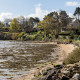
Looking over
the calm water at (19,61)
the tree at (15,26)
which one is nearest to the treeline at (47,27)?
the tree at (15,26)

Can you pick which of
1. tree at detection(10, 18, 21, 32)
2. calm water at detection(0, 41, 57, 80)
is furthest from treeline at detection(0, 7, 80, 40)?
calm water at detection(0, 41, 57, 80)

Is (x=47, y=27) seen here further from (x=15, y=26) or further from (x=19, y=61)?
(x=19, y=61)

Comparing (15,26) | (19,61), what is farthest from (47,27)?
(19,61)

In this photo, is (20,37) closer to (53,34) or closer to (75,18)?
(53,34)

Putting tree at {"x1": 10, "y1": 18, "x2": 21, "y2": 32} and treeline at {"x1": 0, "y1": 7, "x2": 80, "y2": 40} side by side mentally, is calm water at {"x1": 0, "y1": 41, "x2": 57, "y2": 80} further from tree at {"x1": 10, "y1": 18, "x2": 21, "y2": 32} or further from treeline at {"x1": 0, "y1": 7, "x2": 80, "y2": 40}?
tree at {"x1": 10, "y1": 18, "x2": 21, "y2": 32}

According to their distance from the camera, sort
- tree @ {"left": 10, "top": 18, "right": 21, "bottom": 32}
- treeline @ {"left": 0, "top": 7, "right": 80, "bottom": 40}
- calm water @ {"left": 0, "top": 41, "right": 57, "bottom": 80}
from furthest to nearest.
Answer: tree @ {"left": 10, "top": 18, "right": 21, "bottom": 32}
treeline @ {"left": 0, "top": 7, "right": 80, "bottom": 40}
calm water @ {"left": 0, "top": 41, "right": 57, "bottom": 80}

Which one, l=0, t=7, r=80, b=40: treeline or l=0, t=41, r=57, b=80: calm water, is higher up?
l=0, t=7, r=80, b=40: treeline

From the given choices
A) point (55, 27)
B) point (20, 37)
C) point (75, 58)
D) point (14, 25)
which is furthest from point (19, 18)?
point (75, 58)

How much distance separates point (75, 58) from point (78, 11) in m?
96.3

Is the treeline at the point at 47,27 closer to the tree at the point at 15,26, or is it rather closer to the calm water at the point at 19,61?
the tree at the point at 15,26

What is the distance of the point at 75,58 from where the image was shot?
1388 cm

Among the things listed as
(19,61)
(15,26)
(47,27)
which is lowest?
(19,61)

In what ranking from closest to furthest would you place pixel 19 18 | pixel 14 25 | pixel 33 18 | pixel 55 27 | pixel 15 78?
pixel 15 78
pixel 55 27
pixel 14 25
pixel 19 18
pixel 33 18

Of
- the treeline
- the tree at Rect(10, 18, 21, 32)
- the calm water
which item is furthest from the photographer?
the tree at Rect(10, 18, 21, 32)
